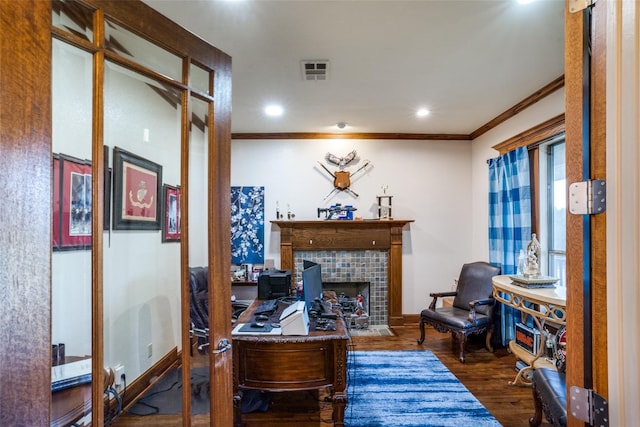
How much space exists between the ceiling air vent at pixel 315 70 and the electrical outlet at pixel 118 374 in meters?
2.32

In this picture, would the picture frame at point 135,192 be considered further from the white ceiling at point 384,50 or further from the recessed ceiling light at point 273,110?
the recessed ceiling light at point 273,110

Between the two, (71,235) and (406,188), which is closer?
(71,235)

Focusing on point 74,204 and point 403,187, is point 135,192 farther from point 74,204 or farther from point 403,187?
point 403,187

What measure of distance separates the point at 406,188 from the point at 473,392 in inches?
106

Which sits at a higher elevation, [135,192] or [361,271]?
[135,192]

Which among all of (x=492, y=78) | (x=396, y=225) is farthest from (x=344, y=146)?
(x=492, y=78)

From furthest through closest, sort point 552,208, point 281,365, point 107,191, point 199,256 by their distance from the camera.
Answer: point 552,208, point 281,365, point 199,256, point 107,191

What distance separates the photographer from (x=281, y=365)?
1.99 m

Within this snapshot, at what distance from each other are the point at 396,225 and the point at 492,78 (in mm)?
2138

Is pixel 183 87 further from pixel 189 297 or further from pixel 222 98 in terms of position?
pixel 189 297

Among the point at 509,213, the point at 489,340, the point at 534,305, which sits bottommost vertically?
the point at 489,340

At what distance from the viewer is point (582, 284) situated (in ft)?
2.92

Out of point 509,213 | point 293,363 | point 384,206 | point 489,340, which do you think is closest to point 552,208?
point 509,213

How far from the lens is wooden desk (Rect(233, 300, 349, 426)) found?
198 centimetres
